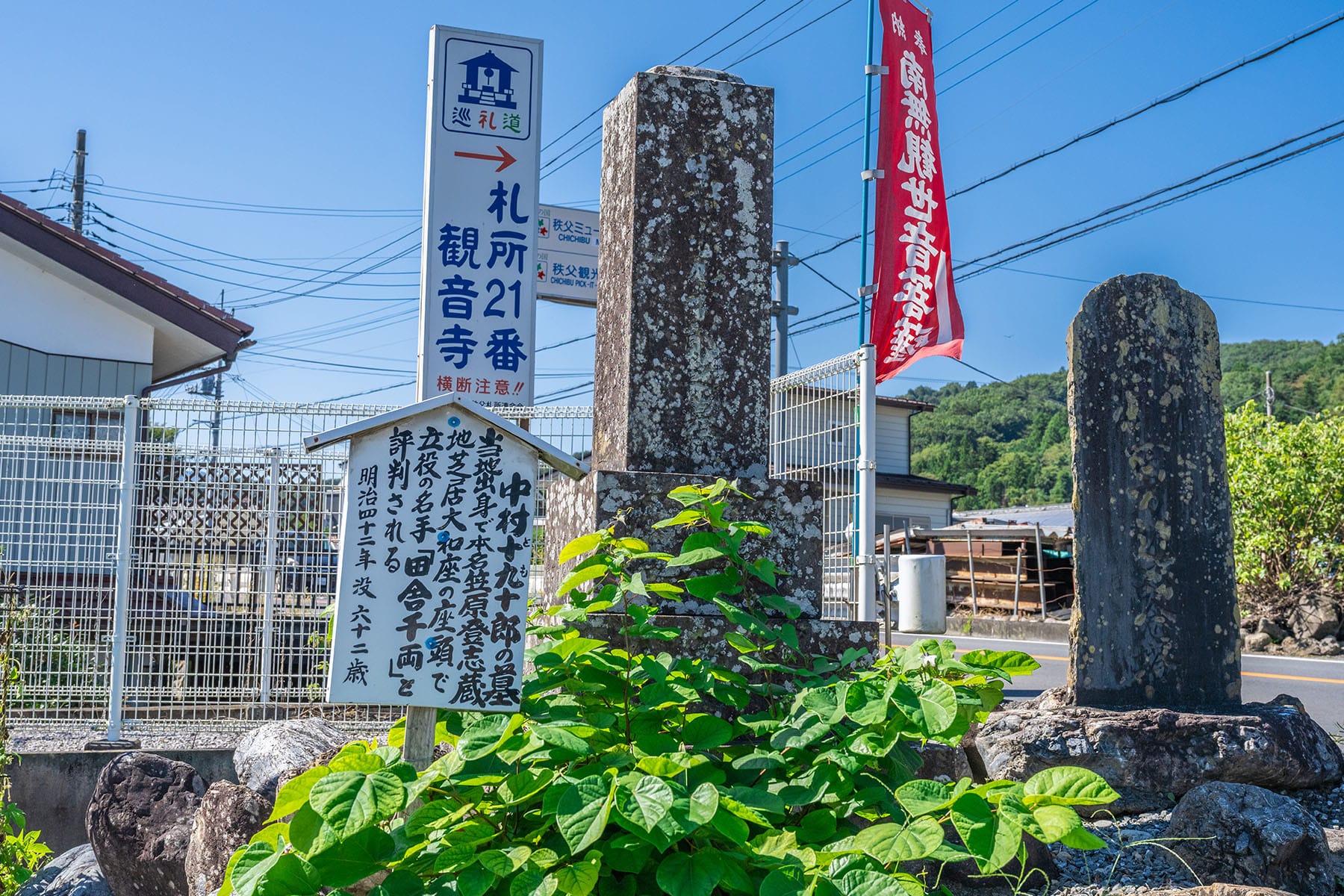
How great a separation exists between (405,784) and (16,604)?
5.77 metres

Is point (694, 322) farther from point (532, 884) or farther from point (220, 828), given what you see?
point (220, 828)

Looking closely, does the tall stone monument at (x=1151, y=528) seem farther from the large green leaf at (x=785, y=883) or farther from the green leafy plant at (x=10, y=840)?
the green leafy plant at (x=10, y=840)

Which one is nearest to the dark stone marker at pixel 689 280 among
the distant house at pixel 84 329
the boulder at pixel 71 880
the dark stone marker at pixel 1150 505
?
the dark stone marker at pixel 1150 505

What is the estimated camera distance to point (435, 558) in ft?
8.12

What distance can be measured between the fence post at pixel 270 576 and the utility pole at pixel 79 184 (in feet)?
65.1

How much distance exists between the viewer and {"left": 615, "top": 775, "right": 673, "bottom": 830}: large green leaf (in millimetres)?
→ 1876

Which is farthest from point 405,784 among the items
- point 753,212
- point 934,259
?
point 934,259

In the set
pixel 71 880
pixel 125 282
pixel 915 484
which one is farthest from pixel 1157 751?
pixel 915 484

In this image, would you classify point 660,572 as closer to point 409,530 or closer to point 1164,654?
point 409,530

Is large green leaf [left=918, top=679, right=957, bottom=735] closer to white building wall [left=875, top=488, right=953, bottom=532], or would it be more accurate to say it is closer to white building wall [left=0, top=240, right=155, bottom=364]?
white building wall [left=0, top=240, right=155, bottom=364]

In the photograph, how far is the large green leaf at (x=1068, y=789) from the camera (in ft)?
6.49

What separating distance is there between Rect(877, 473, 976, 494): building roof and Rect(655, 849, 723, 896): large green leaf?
22.8 m

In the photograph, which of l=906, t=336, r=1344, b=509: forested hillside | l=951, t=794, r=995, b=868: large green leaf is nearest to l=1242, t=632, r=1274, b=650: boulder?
l=951, t=794, r=995, b=868: large green leaf

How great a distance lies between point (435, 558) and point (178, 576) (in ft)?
15.8
